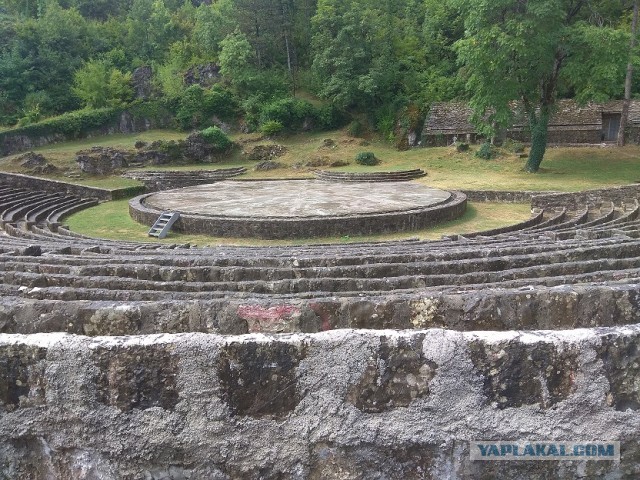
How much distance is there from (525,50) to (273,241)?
1431 centimetres

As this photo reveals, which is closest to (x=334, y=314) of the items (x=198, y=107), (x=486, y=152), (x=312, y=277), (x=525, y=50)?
(x=312, y=277)

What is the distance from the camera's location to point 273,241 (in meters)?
15.0

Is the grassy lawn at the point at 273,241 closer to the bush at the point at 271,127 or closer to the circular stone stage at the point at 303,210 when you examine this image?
the circular stone stage at the point at 303,210

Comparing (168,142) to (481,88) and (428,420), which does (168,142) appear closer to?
(481,88)

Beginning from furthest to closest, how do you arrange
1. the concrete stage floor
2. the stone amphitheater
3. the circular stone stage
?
1. the concrete stage floor
2. the circular stone stage
3. the stone amphitheater

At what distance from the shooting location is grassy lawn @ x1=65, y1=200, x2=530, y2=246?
1489 cm

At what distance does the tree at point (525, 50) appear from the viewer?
20.9 metres

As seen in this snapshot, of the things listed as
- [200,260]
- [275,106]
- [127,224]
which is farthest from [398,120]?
[200,260]

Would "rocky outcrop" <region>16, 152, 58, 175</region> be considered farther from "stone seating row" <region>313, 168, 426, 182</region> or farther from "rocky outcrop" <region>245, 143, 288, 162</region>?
"stone seating row" <region>313, 168, 426, 182</region>

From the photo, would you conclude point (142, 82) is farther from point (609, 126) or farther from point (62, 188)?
point (609, 126)

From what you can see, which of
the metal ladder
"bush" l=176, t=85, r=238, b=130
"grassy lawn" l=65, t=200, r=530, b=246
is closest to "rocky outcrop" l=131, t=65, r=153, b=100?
"bush" l=176, t=85, r=238, b=130

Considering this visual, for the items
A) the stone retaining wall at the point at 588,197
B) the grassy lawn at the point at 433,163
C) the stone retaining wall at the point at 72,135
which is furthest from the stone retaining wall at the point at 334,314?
the stone retaining wall at the point at 72,135

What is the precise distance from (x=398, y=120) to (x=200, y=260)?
99.1ft

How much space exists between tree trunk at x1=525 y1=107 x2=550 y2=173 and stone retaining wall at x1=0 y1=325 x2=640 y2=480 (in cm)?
2384
